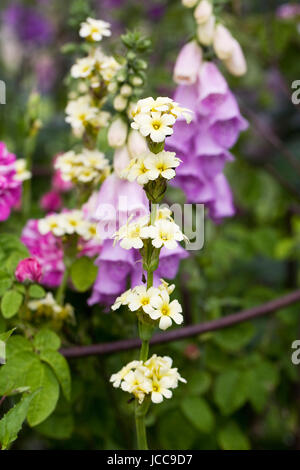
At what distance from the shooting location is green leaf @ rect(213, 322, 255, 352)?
98 cm

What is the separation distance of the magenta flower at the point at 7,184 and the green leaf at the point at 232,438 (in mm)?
451

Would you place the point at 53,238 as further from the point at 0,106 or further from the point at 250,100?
the point at 250,100

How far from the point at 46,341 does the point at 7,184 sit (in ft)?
0.69

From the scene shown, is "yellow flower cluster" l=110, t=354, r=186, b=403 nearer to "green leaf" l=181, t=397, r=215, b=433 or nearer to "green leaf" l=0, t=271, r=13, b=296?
"green leaf" l=0, t=271, r=13, b=296

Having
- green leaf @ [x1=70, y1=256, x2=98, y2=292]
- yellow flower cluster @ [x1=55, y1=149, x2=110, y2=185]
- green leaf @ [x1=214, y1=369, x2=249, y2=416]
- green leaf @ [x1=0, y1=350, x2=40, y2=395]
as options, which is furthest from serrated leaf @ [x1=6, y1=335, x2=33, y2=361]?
green leaf @ [x1=214, y1=369, x2=249, y2=416]

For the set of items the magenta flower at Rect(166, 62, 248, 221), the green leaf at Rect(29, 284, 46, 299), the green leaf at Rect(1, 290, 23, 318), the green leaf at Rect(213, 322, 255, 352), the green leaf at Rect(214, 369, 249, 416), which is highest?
the magenta flower at Rect(166, 62, 248, 221)

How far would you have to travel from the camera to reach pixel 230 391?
0.95m

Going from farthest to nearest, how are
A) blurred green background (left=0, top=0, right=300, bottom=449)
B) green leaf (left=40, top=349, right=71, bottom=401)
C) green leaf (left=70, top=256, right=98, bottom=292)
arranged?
blurred green background (left=0, top=0, right=300, bottom=449)
green leaf (left=70, top=256, right=98, bottom=292)
green leaf (left=40, top=349, right=71, bottom=401)

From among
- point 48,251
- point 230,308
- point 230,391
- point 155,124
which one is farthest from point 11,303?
point 230,308

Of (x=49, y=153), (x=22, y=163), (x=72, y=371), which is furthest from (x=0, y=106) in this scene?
(x=72, y=371)

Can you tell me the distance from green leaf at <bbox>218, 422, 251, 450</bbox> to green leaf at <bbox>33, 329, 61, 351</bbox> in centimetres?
35

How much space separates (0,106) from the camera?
5.09 feet

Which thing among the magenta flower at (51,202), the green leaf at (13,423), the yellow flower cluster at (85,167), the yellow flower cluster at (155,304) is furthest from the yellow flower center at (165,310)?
the magenta flower at (51,202)

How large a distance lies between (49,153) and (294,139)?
0.61 meters
